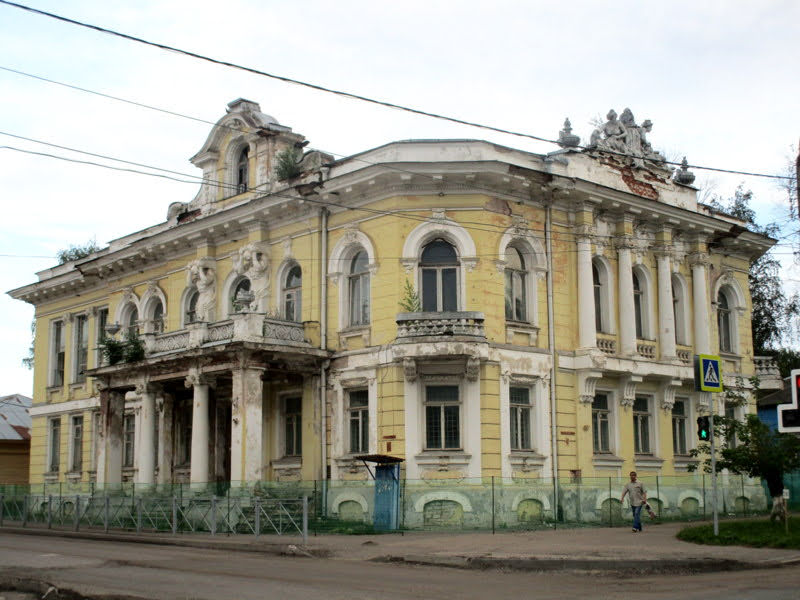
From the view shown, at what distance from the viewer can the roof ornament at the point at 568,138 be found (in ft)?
90.3

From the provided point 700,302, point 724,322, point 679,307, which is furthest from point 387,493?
point 724,322

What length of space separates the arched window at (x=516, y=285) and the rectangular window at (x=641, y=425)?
15.7 ft

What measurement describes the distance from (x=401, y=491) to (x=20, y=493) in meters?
14.2

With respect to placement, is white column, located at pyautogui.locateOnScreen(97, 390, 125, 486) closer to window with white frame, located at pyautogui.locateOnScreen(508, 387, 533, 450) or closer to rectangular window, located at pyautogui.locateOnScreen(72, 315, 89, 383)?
rectangular window, located at pyautogui.locateOnScreen(72, 315, 89, 383)

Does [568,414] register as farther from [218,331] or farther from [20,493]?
[20,493]

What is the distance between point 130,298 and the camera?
35.5 m

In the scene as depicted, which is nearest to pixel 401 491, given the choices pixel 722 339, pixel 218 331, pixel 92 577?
pixel 218 331

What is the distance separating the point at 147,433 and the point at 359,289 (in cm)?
827

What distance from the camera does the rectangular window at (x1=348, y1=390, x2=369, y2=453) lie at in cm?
2642

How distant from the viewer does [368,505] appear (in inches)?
992

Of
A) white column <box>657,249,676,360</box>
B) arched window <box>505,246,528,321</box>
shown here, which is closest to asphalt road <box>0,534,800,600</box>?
arched window <box>505,246,528,321</box>

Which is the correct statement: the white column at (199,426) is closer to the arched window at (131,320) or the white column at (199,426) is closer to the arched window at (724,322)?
the arched window at (131,320)

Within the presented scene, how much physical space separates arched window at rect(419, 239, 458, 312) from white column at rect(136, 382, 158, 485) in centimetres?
935

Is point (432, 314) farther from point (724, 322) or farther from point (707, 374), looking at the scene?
point (724, 322)
